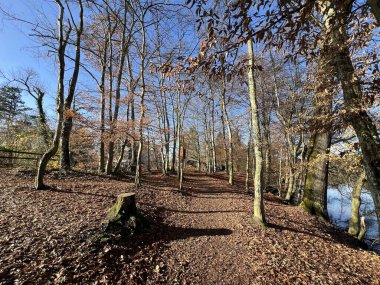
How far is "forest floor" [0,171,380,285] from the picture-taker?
3758mm

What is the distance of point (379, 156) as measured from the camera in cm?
253

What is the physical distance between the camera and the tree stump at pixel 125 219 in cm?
502

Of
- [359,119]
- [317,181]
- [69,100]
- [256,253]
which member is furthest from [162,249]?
[69,100]

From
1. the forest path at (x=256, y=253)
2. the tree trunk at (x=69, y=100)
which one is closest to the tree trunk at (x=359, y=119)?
the forest path at (x=256, y=253)

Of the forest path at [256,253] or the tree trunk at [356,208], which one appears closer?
the forest path at [256,253]

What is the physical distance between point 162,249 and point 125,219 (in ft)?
3.96

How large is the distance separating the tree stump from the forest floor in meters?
0.25

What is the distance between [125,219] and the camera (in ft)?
17.5

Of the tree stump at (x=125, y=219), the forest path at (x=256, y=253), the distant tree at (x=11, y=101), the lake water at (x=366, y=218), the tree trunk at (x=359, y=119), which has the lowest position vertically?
the lake water at (x=366, y=218)

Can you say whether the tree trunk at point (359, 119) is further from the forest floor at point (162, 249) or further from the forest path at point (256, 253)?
the forest floor at point (162, 249)

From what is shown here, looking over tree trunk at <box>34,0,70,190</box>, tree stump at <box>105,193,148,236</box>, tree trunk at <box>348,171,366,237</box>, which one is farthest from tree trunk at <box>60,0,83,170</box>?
tree trunk at <box>348,171,366,237</box>

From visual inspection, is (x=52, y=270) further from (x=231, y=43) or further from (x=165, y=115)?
(x=165, y=115)

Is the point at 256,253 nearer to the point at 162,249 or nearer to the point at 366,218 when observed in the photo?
the point at 162,249

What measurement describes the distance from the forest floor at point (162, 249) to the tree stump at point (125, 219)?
9.9 inches
